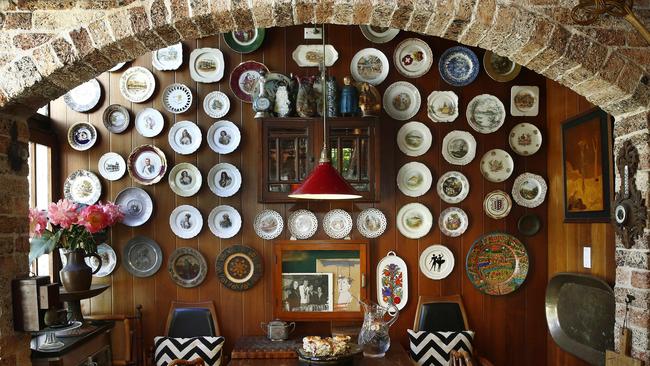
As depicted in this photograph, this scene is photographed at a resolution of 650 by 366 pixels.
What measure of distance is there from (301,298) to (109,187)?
1.62m

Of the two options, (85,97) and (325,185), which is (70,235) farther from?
(325,185)

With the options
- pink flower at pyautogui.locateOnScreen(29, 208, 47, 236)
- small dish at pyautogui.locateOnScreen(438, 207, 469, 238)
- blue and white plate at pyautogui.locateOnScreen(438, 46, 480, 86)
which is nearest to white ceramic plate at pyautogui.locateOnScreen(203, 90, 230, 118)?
pink flower at pyautogui.locateOnScreen(29, 208, 47, 236)

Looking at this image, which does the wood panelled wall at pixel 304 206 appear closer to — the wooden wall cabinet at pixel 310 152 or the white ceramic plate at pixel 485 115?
the white ceramic plate at pixel 485 115

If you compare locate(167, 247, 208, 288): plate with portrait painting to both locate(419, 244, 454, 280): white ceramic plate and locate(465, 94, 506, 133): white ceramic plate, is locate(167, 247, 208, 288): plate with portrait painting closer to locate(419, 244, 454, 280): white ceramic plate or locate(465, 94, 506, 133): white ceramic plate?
locate(419, 244, 454, 280): white ceramic plate

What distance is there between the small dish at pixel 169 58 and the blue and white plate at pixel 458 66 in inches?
75.4

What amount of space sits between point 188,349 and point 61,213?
4.12 ft

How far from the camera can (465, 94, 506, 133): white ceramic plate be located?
4117mm

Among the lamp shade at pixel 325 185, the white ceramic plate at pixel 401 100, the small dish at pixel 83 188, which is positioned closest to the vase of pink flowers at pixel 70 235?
the small dish at pixel 83 188

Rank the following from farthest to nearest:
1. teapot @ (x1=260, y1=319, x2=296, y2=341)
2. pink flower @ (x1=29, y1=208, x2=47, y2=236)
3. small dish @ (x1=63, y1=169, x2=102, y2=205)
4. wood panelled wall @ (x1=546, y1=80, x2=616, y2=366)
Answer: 1. small dish @ (x1=63, y1=169, x2=102, y2=205)
2. teapot @ (x1=260, y1=319, x2=296, y2=341)
3. pink flower @ (x1=29, y1=208, x2=47, y2=236)
4. wood panelled wall @ (x1=546, y1=80, x2=616, y2=366)

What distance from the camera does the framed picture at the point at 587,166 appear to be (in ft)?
10.3

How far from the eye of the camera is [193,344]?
386 centimetres

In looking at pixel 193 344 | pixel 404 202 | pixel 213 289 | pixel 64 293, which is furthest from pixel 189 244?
pixel 404 202

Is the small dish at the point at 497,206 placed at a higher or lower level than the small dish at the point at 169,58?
lower

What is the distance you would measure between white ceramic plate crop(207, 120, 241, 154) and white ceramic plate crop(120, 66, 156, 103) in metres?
0.53
